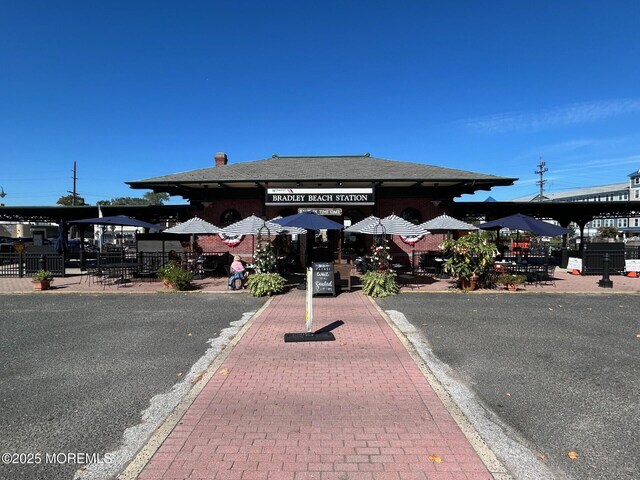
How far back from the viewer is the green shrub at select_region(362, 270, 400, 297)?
35.6 feet

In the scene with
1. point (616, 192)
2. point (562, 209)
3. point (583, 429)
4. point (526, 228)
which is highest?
point (616, 192)

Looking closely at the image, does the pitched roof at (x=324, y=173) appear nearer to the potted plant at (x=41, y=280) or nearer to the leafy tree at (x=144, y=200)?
the potted plant at (x=41, y=280)

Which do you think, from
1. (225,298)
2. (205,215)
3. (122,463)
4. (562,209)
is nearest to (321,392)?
(122,463)

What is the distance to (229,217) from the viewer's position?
17.5 metres

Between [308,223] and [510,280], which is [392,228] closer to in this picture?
[308,223]

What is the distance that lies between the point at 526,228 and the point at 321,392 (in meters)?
10.9

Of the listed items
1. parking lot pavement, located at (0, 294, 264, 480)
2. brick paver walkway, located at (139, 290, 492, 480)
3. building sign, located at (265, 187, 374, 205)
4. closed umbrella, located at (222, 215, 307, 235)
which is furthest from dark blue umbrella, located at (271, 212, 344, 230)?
brick paver walkway, located at (139, 290, 492, 480)

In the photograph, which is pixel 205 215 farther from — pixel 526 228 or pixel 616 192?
pixel 616 192

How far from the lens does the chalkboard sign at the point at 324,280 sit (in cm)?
1070

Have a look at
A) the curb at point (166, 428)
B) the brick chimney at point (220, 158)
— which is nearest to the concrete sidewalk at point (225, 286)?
the curb at point (166, 428)

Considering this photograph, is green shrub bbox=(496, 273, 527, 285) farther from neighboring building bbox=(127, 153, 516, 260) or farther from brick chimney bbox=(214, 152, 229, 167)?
brick chimney bbox=(214, 152, 229, 167)

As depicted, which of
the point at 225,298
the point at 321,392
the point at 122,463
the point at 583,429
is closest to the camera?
the point at 122,463

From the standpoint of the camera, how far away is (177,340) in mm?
6500

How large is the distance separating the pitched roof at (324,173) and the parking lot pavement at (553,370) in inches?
276
